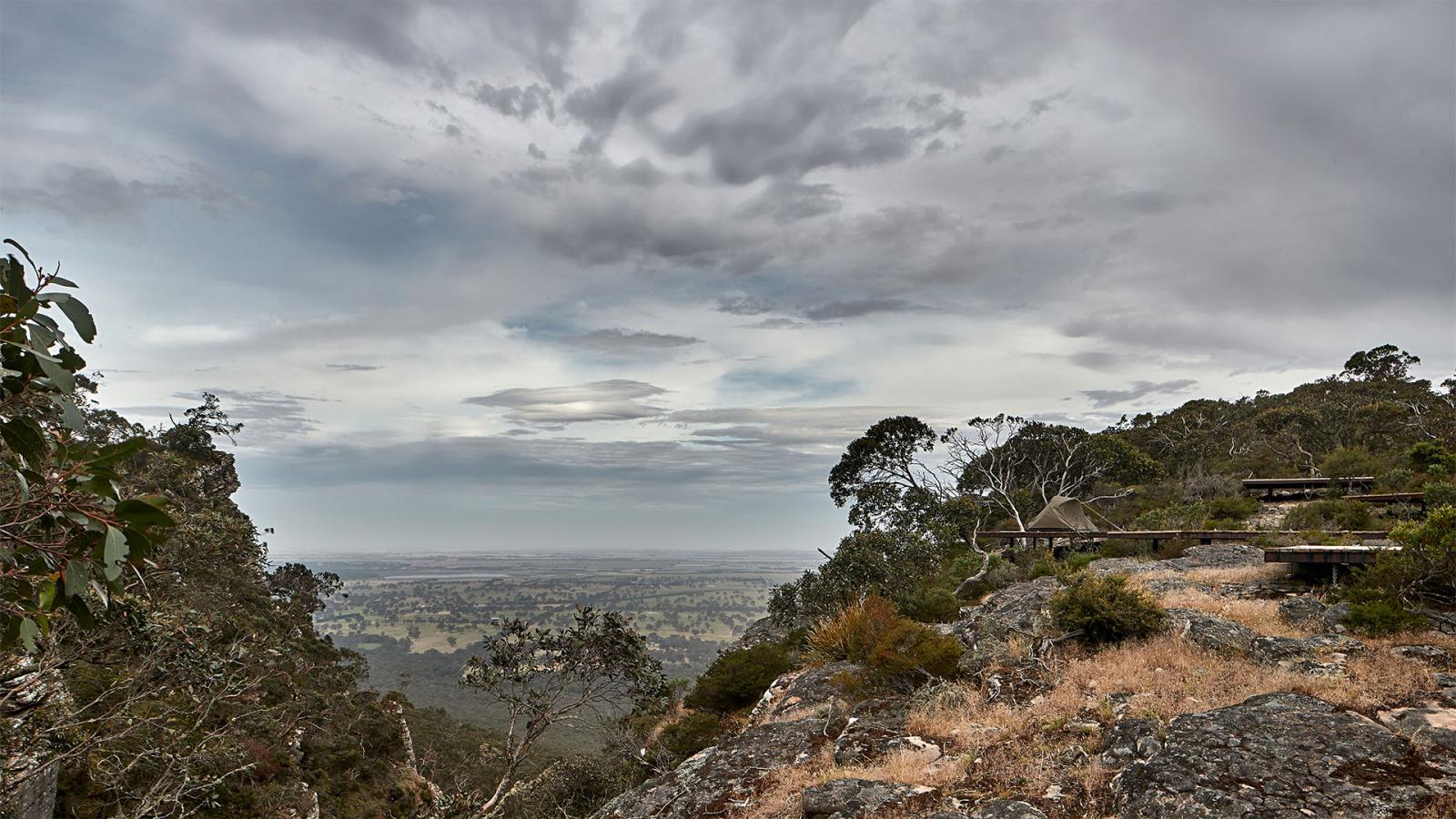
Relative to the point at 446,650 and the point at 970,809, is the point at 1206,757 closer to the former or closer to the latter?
the point at 970,809

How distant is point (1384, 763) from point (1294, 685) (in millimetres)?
2216

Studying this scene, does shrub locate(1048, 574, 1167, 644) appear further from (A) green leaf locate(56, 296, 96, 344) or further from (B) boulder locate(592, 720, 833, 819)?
(A) green leaf locate(56, 296, 96, 344)

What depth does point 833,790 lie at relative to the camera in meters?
6.89

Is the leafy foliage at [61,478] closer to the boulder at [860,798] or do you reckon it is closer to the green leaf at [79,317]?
the green leaf at [79,317]

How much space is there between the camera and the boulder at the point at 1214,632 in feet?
30.7

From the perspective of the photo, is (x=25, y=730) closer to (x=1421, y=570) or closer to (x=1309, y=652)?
(x=1309, y=652)

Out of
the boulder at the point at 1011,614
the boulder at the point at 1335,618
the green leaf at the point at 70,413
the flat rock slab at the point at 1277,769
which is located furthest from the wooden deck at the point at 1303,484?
the green leaf at the point at 70,413

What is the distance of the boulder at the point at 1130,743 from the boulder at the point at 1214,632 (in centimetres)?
394

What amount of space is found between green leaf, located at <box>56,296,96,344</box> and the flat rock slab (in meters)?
7.09

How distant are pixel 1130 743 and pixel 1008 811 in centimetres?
175

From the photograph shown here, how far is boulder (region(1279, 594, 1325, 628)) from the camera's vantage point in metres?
10.2

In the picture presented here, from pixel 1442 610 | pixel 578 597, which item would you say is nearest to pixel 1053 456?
pixel 1442 610

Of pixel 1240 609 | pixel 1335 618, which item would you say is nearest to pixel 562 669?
pixel 1240 609

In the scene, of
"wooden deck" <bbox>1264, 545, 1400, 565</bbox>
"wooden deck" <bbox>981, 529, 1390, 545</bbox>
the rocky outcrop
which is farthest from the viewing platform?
the rocky outcrop
